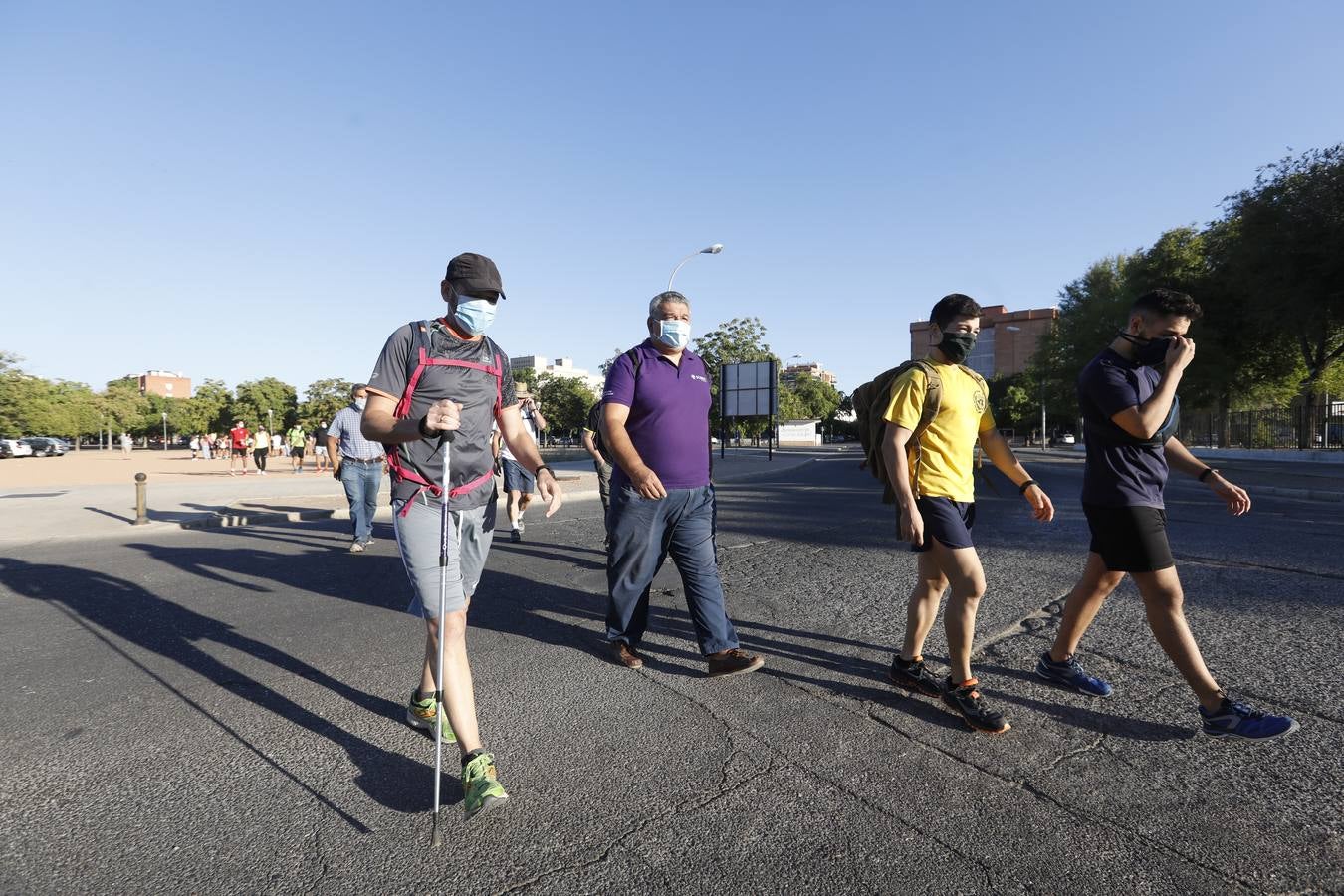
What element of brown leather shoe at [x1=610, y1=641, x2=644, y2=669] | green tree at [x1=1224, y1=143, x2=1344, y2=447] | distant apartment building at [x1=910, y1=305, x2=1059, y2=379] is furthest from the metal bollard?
distant apartment building at [x1=910, y1=305, x2=1059, y2=379]

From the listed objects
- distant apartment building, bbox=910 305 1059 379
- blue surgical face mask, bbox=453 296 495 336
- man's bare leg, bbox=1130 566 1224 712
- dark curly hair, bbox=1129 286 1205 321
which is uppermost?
distant apartment building, bbox=910 305 1059 379

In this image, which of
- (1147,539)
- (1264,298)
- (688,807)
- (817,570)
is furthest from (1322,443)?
(688,807)

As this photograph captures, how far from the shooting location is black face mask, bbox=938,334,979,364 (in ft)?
10.6

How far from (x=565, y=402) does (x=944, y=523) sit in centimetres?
7492

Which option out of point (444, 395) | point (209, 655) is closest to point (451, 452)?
point (444, 395)

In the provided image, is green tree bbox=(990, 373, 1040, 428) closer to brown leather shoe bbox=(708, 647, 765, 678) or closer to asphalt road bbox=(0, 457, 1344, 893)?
asphalt road bbox=(0, 457, 1344, 893)

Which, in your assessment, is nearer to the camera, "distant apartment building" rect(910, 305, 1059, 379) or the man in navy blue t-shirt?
the man in navy blue t-shirt

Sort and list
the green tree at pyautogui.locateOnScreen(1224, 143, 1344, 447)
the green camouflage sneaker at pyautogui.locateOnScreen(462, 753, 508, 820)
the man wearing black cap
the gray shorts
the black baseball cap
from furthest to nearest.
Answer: the green tree at pyautogui.locateOnScreen(1224, 143, 1344, 447) → the black baseball cap → the gray shorts → the man wearing black cap → the green camouflage sneaker at pyautogui.locateOnScreen(462, 753, 508, 820)

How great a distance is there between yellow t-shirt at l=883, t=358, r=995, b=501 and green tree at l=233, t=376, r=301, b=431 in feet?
311

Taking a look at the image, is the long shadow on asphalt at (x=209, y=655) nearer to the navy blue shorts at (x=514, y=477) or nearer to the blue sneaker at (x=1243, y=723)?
the blue sneaker at (x=1243, y=723)

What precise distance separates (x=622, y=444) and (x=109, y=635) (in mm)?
3641

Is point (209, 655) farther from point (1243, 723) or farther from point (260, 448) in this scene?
point (260, 448)

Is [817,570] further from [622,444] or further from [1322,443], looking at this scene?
[1322,443]

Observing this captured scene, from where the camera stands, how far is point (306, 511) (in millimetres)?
11773
